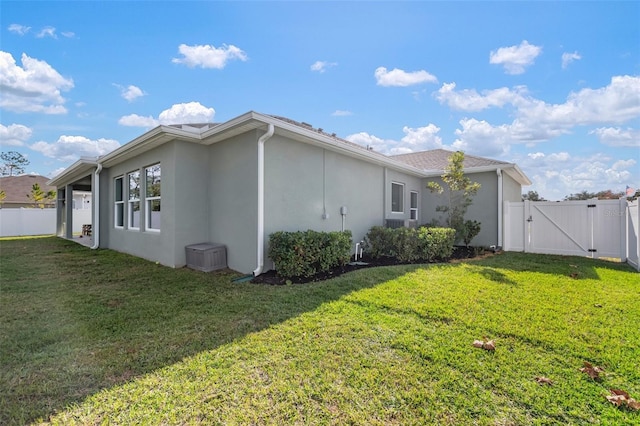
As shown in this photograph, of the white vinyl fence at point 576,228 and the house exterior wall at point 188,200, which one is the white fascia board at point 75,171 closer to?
the house exterior wall at point 188,200

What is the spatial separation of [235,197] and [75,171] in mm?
10010

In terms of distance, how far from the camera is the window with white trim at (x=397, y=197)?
35.9 ft

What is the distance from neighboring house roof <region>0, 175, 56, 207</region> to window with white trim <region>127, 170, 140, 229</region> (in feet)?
80.2

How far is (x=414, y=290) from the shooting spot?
4.94 metres

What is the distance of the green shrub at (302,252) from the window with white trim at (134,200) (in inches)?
211

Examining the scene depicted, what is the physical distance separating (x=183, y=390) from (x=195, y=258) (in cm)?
492

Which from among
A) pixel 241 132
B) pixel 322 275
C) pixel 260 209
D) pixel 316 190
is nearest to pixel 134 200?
pixel 241 132

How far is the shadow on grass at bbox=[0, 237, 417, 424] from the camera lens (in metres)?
2.45

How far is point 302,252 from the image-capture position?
5941mm

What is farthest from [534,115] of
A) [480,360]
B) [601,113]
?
[480,360]

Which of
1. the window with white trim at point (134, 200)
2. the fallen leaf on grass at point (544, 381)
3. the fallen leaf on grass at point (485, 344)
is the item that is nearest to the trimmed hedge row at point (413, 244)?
the fallen leaf on grass at point (485, 344)

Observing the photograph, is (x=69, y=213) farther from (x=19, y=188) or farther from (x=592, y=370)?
(x=19, y=188)

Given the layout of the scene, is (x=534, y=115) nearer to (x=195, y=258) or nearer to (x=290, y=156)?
(x=290, y=156)

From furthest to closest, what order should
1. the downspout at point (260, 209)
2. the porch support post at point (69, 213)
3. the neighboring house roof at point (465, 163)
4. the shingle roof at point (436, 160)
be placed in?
the porch support post at point (69, 213)
the shingle roof at point (436, 160)
the neighboring house roof at point (465, 163)
the downspout at point (260, 209)
